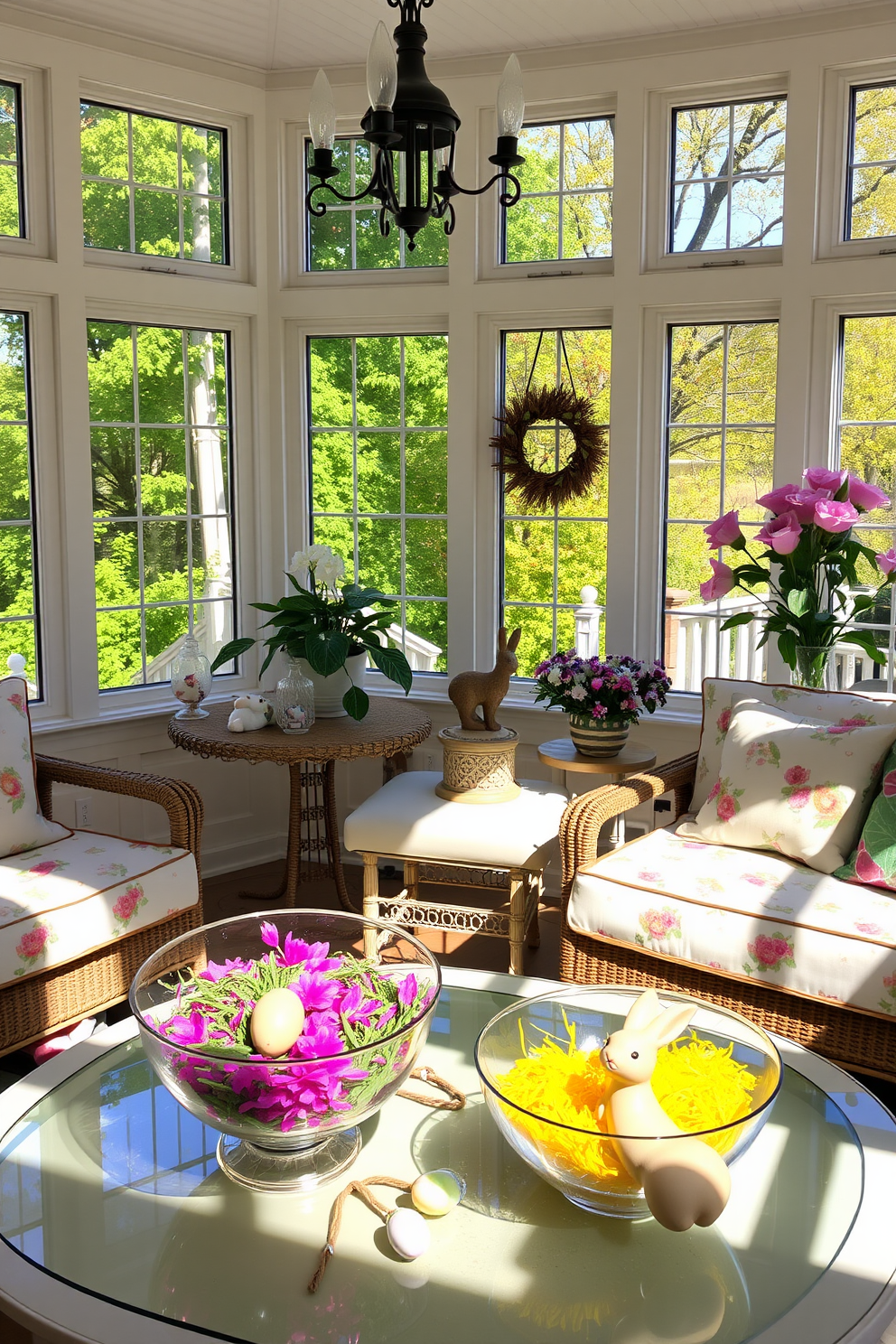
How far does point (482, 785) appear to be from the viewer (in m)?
3.71

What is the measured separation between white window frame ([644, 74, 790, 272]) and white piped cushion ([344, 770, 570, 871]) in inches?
76.7

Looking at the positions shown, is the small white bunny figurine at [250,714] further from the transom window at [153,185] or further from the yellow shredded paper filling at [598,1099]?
the yellow shredded paper filling at [598,1099]

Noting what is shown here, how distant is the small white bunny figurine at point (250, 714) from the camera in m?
3.90

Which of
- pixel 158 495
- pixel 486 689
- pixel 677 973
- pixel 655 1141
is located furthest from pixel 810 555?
pixel 158 495

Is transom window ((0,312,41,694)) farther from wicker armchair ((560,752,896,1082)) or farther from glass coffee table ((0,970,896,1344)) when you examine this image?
glass coffee table ((0,970,896,1344))

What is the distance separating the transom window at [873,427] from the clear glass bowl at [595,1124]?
2357mm

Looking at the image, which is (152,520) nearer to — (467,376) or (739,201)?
(467,376)

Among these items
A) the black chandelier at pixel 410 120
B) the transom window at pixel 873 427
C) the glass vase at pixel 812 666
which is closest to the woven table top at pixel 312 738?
the glass vase at pixel 812 666

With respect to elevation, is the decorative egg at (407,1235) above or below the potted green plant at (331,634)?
below

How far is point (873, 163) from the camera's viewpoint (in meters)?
3.80

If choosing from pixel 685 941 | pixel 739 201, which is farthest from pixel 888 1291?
pixel 739 201

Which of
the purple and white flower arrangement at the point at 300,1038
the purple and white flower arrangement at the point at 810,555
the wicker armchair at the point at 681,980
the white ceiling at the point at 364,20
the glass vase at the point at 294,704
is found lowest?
the wicker armchair at the point at 681,980

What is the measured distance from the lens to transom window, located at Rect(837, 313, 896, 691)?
12.7 feet

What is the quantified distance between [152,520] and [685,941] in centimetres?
267
